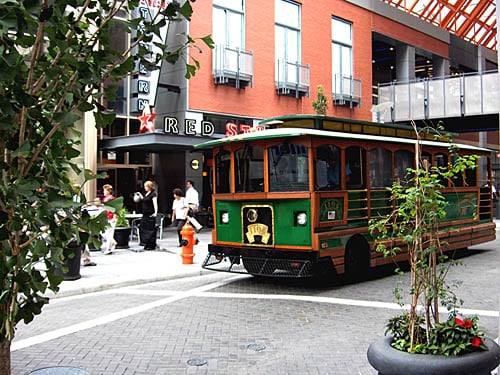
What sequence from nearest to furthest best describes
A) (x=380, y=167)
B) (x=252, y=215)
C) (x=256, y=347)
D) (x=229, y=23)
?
(x=256, y=347)
(x=252, y=215)
(x=380, y=167)
(x=229, y=23)

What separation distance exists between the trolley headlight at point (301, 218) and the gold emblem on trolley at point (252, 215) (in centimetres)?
87

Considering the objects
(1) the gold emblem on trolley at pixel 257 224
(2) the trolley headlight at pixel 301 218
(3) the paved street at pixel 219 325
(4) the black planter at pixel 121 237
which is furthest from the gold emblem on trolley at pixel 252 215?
(4) the black planter at pixel 121 237

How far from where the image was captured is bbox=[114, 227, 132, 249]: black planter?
15.3 m

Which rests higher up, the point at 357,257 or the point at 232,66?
the point at 232,66

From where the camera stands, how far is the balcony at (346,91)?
27266 mm

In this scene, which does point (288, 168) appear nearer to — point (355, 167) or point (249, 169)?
point (249, 169)

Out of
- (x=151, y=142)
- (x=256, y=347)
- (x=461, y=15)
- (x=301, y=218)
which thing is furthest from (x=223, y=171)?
(x=461, y=15)

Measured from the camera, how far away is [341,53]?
2792cm

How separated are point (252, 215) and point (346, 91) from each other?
63.4ft

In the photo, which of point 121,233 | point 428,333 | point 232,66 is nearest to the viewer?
point 428,333

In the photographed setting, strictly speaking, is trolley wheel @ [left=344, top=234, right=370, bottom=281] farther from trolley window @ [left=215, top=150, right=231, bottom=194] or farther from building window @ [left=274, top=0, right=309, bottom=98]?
building window @ [left=274, top=0, right=309, bottom=98]

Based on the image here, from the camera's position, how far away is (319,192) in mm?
9203

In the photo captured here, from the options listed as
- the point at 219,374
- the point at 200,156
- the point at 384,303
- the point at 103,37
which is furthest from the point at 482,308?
the point at 200,156

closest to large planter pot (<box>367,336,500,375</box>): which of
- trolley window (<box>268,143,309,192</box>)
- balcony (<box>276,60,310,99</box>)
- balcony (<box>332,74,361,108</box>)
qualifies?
trolley window (<box>268,143,309,192</box>)
